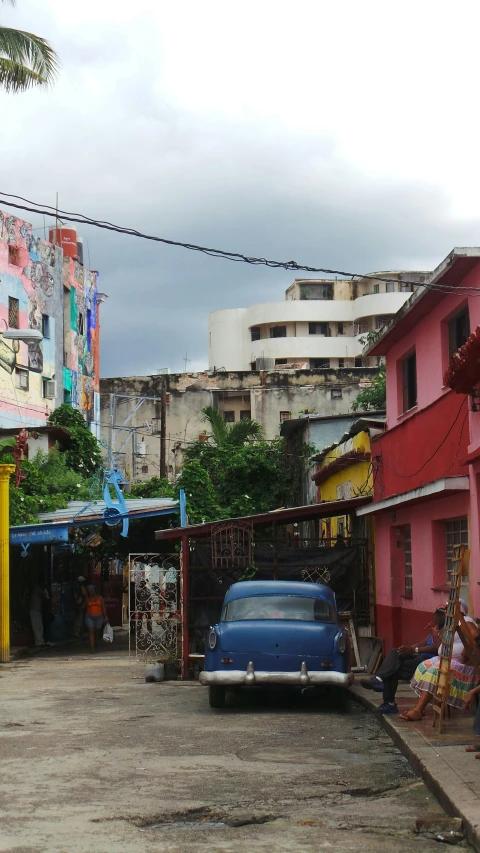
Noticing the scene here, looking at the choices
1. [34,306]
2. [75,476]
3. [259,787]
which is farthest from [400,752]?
[34,306]

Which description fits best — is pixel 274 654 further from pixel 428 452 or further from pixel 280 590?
pixel 428 452

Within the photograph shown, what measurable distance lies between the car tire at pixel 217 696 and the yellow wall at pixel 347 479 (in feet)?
30.9

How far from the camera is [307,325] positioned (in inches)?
3246

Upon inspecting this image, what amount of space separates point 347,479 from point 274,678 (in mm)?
13795

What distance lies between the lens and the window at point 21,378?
54338 mm

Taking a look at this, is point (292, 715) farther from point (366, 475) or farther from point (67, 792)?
point (366, 475)

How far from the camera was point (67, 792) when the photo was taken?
8898mm

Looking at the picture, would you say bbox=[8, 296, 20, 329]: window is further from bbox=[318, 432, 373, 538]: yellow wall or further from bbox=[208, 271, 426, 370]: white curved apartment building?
bbox=[208, 271, 426, 370]: white curved apartment building

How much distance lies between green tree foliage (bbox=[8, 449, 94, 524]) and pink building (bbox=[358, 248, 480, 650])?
970cm

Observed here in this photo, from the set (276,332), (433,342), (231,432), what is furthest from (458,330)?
(276,332)

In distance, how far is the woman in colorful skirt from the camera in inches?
477

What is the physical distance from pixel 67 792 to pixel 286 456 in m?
33.6

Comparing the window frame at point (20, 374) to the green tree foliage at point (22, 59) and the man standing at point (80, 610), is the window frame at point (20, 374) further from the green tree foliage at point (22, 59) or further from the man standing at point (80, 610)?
the green tree foliage at point (22, 59)

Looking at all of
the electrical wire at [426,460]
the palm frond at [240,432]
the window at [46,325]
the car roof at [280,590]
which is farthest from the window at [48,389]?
the car roof at [280,590]
